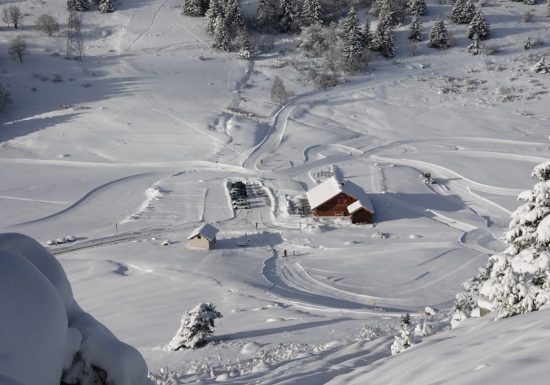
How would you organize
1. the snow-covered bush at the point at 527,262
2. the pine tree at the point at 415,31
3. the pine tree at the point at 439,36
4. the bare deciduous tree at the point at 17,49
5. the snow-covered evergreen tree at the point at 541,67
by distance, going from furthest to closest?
the pine tree at the point at 415,31 < the pine tree at the point at 439,36 < the bare deciduous tree at the point at 17,49 < the snow-covered evergreen tree at the point at 541,67 < the snow-covered bush at the point at 527,262

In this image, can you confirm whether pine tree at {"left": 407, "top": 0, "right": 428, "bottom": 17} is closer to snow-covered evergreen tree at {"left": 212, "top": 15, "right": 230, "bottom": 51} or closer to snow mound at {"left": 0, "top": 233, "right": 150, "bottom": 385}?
snow-covered evergreen tree at {"left": 212, "top": 15, "right": 230, "bottom": 51}

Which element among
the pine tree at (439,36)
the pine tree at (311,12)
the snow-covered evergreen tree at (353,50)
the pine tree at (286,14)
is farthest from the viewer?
the pine tree at (286,14)

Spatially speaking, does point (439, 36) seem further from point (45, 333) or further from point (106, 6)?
point (45, 333)

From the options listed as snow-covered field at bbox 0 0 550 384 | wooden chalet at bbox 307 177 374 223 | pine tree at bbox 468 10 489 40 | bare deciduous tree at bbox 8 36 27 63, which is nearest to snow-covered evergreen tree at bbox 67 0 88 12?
snow-covered field at bbox 0 0 550 384

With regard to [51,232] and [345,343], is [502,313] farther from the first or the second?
[51,232]

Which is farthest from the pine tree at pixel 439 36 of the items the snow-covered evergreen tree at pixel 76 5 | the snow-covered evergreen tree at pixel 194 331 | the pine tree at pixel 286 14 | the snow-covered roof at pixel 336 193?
the snow-covered evergreen tree at pixel 194 331

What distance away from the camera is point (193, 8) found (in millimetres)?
82125

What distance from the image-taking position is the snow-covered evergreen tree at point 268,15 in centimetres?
7925

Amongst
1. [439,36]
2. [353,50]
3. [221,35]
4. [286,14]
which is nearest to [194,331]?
[353,50]

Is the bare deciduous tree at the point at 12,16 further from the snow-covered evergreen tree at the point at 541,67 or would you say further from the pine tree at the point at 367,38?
the snow-covered evergreen tree at the point at 541,67

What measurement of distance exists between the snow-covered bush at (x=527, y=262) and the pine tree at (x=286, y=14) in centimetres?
7406

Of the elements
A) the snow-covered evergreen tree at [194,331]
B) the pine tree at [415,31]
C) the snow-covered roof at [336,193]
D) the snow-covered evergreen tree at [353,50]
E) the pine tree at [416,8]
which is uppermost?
the pine tree at [416,8]

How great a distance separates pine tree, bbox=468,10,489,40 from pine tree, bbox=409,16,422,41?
7.29m

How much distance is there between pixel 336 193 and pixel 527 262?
26947 millimetres
